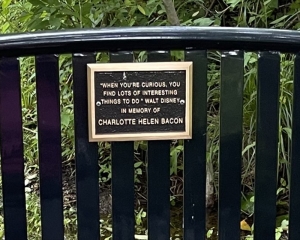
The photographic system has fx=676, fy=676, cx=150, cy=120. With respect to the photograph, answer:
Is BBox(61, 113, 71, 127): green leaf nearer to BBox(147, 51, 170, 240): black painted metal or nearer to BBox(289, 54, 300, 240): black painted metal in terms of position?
BBox(147, 51, 170, 240): black painted metal

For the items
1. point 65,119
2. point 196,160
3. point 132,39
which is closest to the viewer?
point 132,39

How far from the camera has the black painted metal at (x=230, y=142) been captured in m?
2.09

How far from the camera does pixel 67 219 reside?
11.6 ft

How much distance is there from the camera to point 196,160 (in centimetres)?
212

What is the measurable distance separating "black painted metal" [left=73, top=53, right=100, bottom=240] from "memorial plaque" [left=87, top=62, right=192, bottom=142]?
25 millimetres

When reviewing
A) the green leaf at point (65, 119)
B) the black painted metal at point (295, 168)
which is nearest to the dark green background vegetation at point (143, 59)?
the green leaf at point (65, 119)

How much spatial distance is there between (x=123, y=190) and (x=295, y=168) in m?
0.56

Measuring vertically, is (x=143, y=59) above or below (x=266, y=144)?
above

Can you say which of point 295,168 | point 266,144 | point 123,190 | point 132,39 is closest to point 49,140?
point 123,190

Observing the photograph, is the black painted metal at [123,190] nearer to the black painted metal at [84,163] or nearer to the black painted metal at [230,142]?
the black painted metal at [84,163]

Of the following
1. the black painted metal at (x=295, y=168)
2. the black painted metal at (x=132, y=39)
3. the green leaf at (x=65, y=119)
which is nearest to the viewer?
the black painted metal at (x=132, y=39)

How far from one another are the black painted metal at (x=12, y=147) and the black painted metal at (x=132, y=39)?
7cm

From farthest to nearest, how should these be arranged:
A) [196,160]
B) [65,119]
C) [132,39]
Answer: [65,119], [196,160], [132,39]

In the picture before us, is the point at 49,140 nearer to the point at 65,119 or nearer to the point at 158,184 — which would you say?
the point at 158,184
